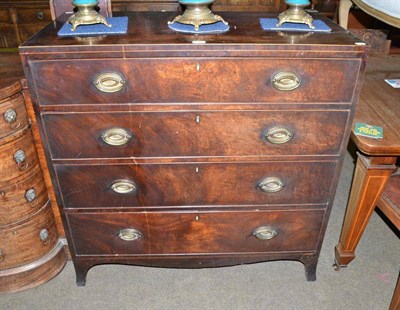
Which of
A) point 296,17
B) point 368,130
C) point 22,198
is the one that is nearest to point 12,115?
point 22,198

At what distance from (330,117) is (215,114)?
1.26 feet

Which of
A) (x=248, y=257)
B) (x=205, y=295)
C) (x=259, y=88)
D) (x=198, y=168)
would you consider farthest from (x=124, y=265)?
(x=259, y=88)

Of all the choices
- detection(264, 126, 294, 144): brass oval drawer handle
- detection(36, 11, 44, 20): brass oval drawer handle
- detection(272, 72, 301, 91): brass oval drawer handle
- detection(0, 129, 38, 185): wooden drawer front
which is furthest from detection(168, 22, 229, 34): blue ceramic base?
detection(36, 11, 44, 20): brass oval drawer handle

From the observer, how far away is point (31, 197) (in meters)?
1.54

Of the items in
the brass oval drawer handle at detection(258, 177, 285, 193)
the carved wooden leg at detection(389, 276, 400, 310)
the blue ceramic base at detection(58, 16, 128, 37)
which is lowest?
the carved wooden leg at detection(389, 276, 400, 310)

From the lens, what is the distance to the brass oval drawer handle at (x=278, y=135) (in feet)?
4.27

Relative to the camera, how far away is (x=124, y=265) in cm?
184

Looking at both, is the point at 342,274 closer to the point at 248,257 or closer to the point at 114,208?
the point at 248,257

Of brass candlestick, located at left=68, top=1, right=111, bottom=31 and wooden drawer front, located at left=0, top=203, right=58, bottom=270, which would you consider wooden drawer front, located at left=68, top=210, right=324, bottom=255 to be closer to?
wooden drawer front, located at left=0, top=203, right=58, bottom=270

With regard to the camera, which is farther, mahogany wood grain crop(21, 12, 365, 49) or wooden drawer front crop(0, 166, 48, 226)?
wooden drawer front crop(0, 166, 48, 226)

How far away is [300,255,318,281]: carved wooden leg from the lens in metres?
1.67

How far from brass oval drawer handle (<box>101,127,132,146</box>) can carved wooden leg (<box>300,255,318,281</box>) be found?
93cm

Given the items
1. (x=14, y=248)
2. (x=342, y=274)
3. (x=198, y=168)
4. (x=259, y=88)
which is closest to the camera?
(x=259, y=88)

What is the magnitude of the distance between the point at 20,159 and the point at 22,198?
18cm
